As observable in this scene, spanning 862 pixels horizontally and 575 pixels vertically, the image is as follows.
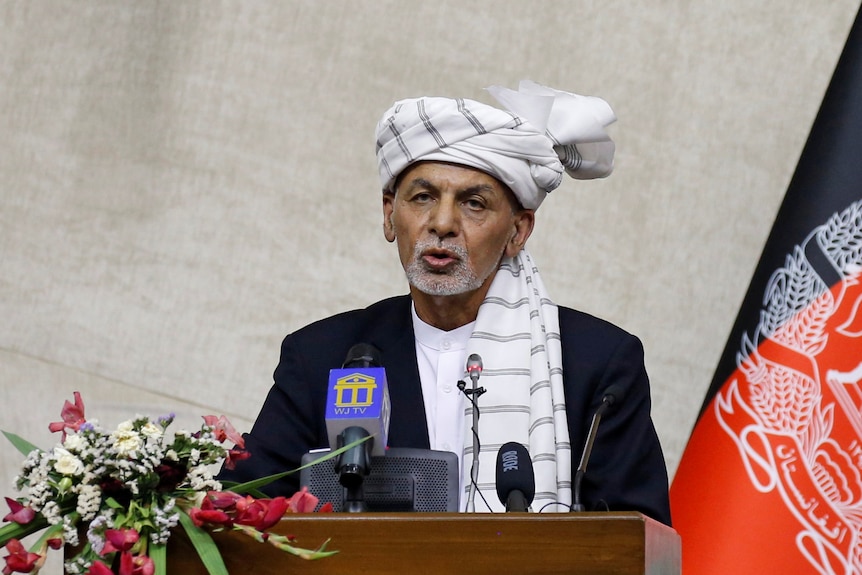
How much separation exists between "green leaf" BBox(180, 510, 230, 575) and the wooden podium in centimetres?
5

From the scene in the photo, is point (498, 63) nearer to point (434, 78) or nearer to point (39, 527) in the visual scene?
point (434, 78)

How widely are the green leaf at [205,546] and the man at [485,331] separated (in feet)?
3.20

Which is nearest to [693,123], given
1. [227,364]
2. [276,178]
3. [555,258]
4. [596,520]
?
[555,258]

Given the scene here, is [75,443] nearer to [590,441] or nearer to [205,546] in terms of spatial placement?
[205,546]

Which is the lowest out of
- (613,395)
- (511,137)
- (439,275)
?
(613,395)

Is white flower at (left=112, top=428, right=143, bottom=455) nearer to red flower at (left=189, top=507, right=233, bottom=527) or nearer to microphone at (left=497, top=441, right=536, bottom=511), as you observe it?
red flower at (left=189, top=507, right=233, bottom=527)

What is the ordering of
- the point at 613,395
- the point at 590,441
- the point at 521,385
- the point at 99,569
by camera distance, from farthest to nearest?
1. the point at 521,385
2. the point at 613,395
3. the point at 590,441
4. the point at 99,569

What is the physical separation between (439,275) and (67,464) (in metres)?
1.40

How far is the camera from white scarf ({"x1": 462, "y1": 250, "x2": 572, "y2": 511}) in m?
3.11

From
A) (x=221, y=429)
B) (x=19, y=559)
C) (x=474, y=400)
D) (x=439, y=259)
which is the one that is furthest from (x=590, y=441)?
(x=19, y=559)

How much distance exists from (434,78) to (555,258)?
0.85 meters

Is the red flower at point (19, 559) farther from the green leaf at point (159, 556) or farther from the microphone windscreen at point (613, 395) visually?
the microphone windscreen at point (613, 395)

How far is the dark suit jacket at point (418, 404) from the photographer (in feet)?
10.2

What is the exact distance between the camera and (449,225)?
334 centimetres
